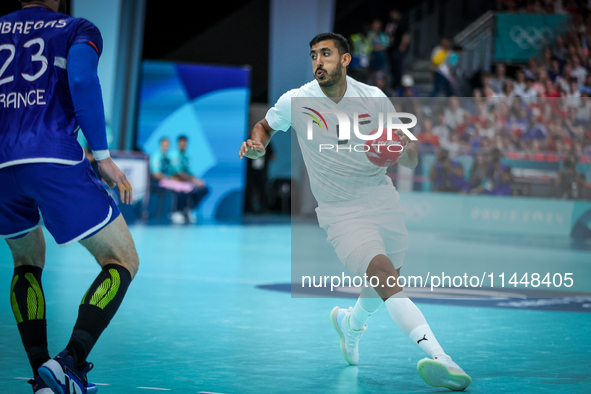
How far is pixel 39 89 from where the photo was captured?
3.44m

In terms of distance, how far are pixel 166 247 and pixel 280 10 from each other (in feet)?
35.1

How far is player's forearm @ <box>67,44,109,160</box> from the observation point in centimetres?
337

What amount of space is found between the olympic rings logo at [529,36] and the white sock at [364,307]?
61.1 ft

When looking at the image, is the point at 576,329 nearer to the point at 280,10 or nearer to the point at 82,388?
the point at 82,388

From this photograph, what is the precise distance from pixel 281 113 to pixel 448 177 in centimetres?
1190

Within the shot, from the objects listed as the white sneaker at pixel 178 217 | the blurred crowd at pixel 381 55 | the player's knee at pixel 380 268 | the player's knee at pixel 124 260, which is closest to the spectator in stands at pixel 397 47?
the blurred crowd at pixel 381 55

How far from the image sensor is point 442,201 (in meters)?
16.2

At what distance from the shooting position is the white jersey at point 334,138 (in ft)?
14.5

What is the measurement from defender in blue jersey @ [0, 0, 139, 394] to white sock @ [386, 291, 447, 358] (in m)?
1.44

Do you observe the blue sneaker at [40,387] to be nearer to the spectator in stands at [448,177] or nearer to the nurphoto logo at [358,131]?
the nurphoto logo at [358,131]

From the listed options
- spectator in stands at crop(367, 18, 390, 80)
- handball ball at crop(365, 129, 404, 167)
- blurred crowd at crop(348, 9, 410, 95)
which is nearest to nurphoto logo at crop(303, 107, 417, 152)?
handball ball at crop(365, 129, 404, 167)

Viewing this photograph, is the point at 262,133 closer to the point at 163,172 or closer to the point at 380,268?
the point at 380,268

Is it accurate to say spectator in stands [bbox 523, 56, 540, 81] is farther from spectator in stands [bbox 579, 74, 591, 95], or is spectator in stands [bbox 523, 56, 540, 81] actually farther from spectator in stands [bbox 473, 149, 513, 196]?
spectator in stands [bbox 473, 149, 513, 196]

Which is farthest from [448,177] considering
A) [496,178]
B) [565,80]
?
[565,80]
